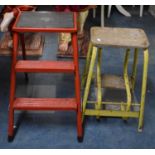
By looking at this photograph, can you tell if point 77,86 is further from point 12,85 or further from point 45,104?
point 12,85

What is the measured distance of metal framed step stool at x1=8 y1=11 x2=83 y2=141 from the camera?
4.71 feet

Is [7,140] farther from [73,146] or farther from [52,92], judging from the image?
[52,92]

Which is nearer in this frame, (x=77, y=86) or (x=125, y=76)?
(x=77, y=86)

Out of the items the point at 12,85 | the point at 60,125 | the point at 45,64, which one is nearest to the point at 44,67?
the point at 45,64

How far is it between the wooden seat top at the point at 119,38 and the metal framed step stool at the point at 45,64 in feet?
0.57

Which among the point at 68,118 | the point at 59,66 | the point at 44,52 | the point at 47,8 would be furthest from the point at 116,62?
the point at 47,8

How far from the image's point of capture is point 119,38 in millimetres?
1598

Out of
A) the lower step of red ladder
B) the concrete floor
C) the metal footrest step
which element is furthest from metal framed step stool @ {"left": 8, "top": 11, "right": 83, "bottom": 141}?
the metal footrest step

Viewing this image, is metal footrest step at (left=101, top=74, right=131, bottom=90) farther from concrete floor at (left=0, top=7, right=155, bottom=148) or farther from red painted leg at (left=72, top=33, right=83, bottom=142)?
red painted leg at (left=72, top=33, right=83, bottom=142)

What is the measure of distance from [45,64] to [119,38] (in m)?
0.49

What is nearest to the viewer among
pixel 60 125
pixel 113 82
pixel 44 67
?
pixel 44 67

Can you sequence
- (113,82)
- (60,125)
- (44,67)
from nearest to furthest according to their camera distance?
(44,67) < (60,125) < (113,82)

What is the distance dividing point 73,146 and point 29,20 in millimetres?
839

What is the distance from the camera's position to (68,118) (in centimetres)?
188
